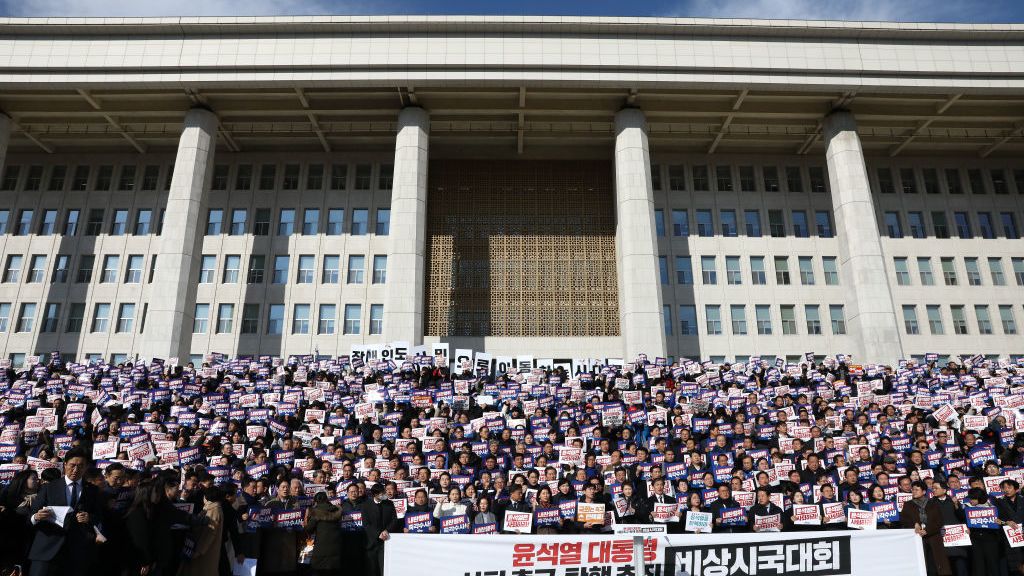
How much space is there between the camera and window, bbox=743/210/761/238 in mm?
40125

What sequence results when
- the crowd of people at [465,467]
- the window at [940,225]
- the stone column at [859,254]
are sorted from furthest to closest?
the window at [940,225], the stone column at [859,254], the crowd of people at [465,467]

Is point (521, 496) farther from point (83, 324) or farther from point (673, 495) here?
point (83, 324)

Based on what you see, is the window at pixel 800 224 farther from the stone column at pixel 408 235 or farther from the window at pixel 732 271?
the stone column at pixel 408 235

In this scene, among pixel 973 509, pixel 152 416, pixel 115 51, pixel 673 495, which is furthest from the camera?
pixel 115 51

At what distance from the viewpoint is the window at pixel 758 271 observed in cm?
3916

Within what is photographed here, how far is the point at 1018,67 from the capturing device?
34.2m

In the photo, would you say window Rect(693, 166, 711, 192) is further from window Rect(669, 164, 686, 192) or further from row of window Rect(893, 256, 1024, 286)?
row of window Rect(893, 256, 1024, 286)

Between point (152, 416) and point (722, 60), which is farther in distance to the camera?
point (722, 60)

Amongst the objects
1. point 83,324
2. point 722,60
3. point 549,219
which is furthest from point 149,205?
point 722,60

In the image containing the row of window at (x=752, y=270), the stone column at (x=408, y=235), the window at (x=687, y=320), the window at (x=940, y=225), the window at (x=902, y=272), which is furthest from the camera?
the window at (x=940, y=225)

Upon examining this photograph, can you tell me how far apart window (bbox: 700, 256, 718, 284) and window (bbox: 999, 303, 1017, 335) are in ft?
52.8

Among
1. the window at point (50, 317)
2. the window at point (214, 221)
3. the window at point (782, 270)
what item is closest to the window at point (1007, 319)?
the window at point (782, 270)

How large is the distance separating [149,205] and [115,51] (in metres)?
9.43

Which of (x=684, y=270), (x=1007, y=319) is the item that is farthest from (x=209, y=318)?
(x=1007, y=319)
